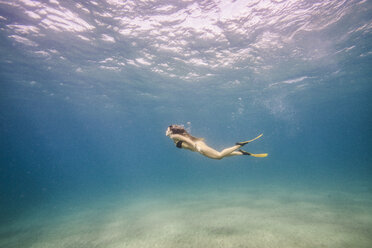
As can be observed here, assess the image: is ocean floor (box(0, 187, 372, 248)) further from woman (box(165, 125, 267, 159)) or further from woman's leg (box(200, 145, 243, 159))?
woman's leg (box(200, 145, 243, 159))

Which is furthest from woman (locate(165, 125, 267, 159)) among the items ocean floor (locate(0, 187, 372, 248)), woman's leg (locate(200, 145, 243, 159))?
ocean floor (locate(0, 187, 372, 248))

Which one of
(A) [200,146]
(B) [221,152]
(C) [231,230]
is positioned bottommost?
(C) [231,230]

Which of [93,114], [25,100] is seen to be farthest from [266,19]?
[93,114]

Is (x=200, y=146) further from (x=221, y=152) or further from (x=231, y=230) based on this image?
(x=231, y=230)

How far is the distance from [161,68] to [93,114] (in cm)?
3298

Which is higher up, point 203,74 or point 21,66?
point 203,74

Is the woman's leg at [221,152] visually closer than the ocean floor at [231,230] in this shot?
Yes

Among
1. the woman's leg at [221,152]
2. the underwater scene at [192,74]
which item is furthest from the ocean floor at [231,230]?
the woman's leg at [221,152]

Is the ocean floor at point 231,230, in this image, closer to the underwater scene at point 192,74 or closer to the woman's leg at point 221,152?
the underwater scene at point 192,74

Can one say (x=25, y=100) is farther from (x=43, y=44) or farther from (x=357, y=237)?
(x=357, y=237)

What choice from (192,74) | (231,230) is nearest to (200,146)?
(231,230)

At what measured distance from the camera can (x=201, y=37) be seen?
15.8 meters

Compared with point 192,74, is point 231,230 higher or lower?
lower

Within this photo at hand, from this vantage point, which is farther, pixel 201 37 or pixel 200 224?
pixel 201 37
